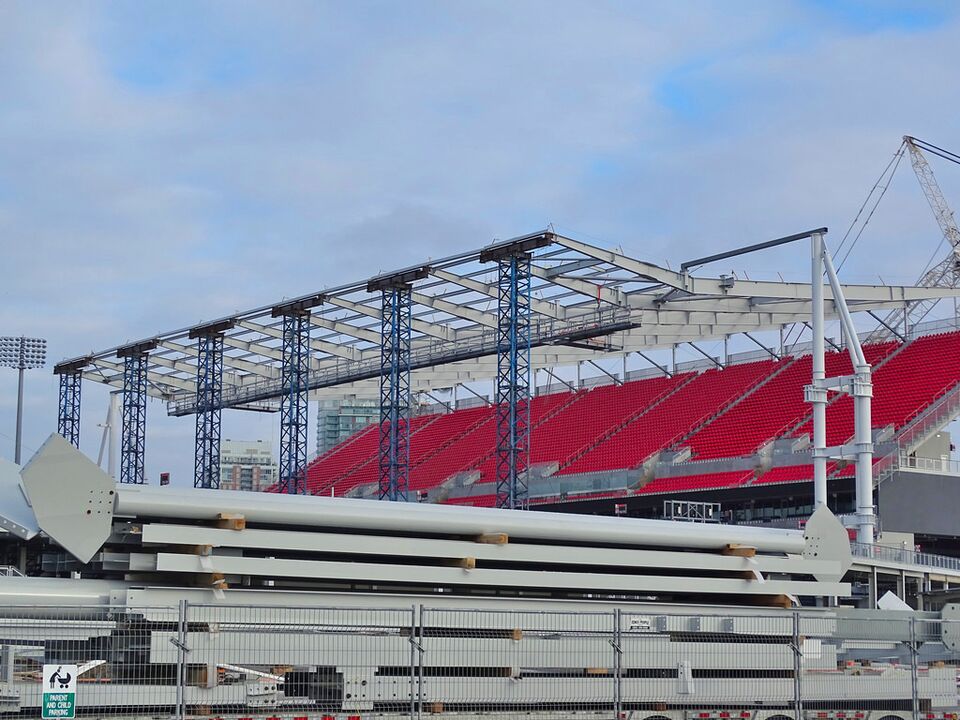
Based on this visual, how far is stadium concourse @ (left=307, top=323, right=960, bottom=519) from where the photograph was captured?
4675 cm

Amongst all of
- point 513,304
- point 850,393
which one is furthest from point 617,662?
point 513,304

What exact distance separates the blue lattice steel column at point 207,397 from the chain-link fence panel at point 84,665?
36.6m

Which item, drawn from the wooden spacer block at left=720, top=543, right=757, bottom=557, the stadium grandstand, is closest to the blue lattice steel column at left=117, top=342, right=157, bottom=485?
the stadium grandstand

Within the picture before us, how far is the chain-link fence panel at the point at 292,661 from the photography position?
1295 centimetres

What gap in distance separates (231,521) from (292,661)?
1.96 metres

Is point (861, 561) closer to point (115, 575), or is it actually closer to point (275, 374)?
point (115, 575)

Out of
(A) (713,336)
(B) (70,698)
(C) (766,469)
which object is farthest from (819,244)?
(B) (70,698)

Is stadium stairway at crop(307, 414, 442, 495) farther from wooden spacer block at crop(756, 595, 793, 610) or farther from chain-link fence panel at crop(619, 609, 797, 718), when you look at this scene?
chain-link fence panel at crop(619, 609, 797, 718)

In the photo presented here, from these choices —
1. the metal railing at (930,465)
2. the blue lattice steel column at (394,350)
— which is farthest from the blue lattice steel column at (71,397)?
the metal railing at (930,465)

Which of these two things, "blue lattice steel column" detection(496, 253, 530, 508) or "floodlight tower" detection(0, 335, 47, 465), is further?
"floodlight tower" detection(0, 335, 47, 465)

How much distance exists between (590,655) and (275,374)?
46118 mm

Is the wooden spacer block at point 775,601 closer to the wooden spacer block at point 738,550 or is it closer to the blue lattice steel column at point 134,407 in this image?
the wooden spacer block at point 738,550

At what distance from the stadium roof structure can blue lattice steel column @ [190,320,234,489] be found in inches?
16.5

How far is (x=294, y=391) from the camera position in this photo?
1955 inches
